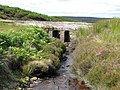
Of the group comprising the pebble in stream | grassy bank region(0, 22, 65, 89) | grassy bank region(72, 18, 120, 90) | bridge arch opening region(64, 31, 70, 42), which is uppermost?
grassy bank region(72, 18, 120, 90)

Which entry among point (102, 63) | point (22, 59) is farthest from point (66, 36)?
point (102, 63)

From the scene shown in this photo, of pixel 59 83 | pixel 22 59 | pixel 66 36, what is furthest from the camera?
pixel 66 36

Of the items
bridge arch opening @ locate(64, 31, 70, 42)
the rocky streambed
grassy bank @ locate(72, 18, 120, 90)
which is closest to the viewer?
grassy bank @ locate(72, 18, 120, 90)

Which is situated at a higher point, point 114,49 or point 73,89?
point 114,49

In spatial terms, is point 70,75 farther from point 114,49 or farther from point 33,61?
point 114,49

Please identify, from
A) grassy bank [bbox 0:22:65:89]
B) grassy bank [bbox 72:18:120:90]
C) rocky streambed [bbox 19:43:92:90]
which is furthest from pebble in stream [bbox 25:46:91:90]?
grassy bank [bbox 0:22:65:89]

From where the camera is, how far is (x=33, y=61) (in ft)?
86.0

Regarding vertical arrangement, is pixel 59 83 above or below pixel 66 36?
above

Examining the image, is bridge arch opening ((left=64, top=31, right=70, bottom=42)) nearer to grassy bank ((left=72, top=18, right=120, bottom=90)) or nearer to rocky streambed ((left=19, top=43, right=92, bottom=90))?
grassy bank ((left=72, top=18, right=120, bottom=90))

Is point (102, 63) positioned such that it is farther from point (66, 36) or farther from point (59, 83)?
point (66, 36)

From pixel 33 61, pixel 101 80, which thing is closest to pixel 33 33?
pixel 33 61

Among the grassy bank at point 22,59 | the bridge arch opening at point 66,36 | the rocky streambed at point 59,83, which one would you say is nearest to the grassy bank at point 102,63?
the rocky streambed at point 59,83

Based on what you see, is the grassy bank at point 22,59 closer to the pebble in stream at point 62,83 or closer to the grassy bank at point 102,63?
the pebble in stream at point 62,83

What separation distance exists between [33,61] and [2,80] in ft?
14.2
